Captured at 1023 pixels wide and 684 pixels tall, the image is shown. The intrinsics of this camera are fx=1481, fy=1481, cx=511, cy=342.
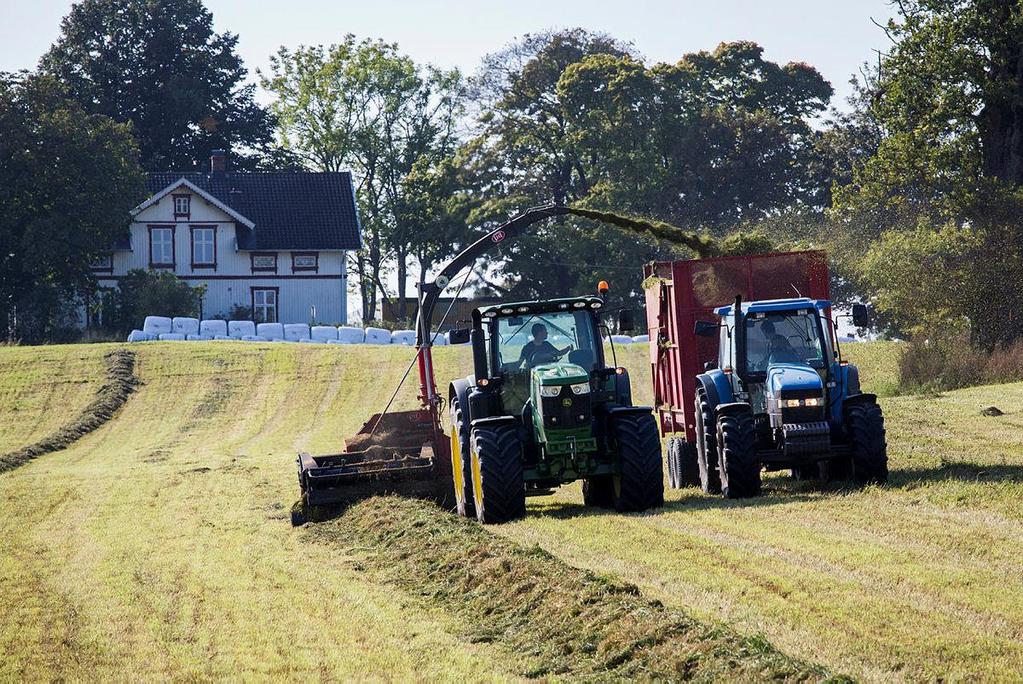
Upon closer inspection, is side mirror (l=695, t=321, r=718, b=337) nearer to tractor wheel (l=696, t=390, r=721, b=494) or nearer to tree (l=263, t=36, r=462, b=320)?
tractor wheel (l=696, t=390, r=721, b=494)

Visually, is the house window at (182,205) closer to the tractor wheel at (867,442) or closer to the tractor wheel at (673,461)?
the tractor wheel at (673,461)

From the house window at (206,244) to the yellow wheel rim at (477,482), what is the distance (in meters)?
46.4

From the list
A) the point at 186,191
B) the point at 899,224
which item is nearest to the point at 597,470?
the point at 899,224

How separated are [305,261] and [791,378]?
46.5m

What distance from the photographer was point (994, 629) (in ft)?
28.4

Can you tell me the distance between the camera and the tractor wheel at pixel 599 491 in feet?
50.4

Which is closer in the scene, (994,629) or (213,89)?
(994,629)

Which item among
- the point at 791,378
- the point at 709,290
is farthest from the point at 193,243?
the point at 791,378

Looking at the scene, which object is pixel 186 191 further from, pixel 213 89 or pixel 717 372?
pixel 717 372

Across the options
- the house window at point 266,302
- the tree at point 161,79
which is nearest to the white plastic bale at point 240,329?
the house window at point 266,302

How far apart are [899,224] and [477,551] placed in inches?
1305

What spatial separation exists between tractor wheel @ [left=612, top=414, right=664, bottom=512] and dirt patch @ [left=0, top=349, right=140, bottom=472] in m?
14.7

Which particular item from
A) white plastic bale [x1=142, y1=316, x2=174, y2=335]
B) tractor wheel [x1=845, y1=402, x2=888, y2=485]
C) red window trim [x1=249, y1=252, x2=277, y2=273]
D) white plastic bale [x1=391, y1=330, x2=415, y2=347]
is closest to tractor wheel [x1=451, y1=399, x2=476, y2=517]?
tractor wheel [x1=845, y1=402, x2=888, y2=485]

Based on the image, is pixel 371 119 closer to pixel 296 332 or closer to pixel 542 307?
pixel 296 332
